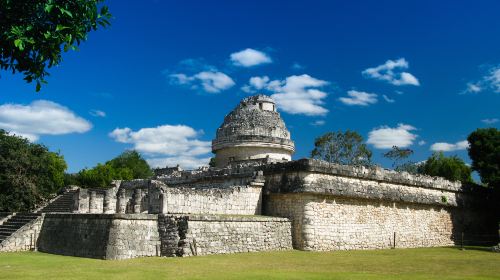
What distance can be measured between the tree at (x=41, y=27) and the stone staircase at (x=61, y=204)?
52.1ft

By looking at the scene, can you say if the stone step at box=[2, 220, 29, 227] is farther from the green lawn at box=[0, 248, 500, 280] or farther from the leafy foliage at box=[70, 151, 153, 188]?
the leafy foliage at box=[70, 151, 153, 188]

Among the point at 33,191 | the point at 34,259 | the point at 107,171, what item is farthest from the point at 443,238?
the point at 107,171

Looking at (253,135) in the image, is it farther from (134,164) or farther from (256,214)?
(134,164)

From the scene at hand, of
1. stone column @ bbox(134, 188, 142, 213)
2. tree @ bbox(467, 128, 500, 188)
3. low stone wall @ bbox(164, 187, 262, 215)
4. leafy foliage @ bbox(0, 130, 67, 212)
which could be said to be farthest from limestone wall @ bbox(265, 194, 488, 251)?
leafy foliage @ bbox(0, 130, 67, 212)

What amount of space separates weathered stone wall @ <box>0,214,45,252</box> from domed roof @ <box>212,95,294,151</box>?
11.9m

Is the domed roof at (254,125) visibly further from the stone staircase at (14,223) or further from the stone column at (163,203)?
the stone staircase at (14,223)

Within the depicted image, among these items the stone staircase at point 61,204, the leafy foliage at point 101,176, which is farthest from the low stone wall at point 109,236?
the leafy foliage at point 101,176

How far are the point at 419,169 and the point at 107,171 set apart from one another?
31.8 m

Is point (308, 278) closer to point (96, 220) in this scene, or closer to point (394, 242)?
point (96, 220)

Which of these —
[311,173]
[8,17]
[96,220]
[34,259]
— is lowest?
[34,259]

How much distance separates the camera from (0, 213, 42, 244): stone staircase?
19.2 metres

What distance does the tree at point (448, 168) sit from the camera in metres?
44.2

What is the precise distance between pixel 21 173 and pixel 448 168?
114 ft

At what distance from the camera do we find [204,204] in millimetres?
18344
